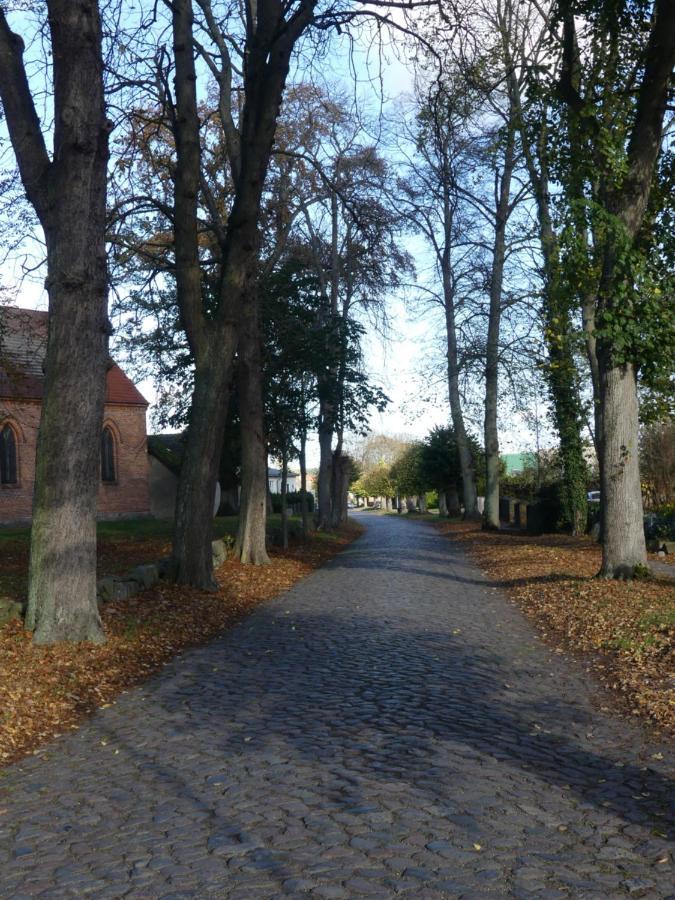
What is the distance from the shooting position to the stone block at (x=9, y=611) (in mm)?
10375

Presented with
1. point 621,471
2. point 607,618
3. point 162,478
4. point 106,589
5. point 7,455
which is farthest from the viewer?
point 162,478

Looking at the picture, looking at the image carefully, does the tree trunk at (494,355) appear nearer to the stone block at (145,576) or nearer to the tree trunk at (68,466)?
the stone block at (145,576)

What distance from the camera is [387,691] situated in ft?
27.2

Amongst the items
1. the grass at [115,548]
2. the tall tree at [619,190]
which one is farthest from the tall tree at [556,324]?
the grass at [115,548]

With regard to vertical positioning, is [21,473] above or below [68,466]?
above

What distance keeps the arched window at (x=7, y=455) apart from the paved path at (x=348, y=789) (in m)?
32.0

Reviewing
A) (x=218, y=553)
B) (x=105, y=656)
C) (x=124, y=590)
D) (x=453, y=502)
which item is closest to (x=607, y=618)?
(x=105, y=656)

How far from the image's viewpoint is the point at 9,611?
10539 millimetres

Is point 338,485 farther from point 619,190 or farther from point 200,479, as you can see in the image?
point 619,190

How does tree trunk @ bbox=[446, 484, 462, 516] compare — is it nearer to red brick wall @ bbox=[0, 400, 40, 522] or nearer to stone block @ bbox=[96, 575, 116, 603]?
red brick wall @ bbox=[0, 400, 40, 522]

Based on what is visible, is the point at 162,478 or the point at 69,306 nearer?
the point at 69,306

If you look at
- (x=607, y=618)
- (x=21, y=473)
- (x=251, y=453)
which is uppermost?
(x=21, y=473)

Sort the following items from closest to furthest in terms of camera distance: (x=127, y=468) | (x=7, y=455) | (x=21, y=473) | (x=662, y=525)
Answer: (x=662, y=525) → (x=21, y=473) → (x=7, y=455) → (x=127, y=468)

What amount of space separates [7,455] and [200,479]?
89.0 feet
